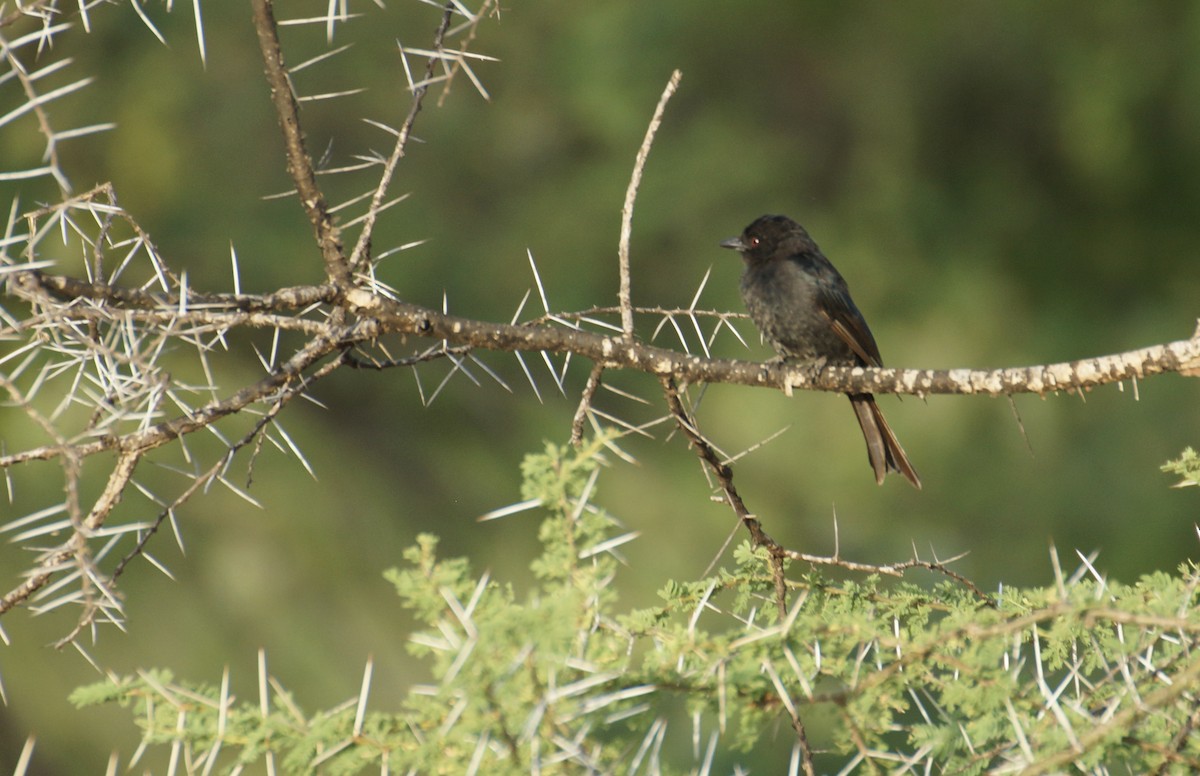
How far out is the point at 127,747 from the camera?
5.61 m

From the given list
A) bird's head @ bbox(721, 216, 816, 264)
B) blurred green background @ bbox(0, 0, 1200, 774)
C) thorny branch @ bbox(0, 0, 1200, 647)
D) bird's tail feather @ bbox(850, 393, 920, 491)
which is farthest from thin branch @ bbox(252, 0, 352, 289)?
blurred green background @ bbox(0, 0, 1200, 774)

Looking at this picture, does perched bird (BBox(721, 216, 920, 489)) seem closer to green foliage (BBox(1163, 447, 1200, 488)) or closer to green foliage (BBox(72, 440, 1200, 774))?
green foliage (BBox(1163, 447, 1200, 488))

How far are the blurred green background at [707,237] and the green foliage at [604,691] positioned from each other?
433 centimetres

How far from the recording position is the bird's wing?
4500 mm

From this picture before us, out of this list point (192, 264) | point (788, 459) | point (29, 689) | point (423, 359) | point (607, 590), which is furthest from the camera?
point (788, 459)

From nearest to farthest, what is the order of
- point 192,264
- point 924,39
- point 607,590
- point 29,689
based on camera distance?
point 607,590
point 29,689
point 192,264
point 924,39

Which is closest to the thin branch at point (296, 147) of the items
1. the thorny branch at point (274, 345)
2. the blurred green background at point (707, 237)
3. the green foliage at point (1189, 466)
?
the thorny branch at point (274, 345)

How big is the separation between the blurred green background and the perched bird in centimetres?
182

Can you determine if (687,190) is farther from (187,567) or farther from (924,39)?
(187,567)

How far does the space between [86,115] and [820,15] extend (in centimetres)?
435

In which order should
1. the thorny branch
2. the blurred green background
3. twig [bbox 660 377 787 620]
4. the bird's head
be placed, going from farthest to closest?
the blurred green background < the bird's head < twig [bbox 660 377 787 620] < the thorny branch

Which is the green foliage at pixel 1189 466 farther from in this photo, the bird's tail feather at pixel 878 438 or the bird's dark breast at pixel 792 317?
the bird's dark breast at pixel 792 317

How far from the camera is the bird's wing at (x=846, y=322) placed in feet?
14.8

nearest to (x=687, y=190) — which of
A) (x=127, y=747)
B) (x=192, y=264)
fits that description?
(x=192, y=264)
